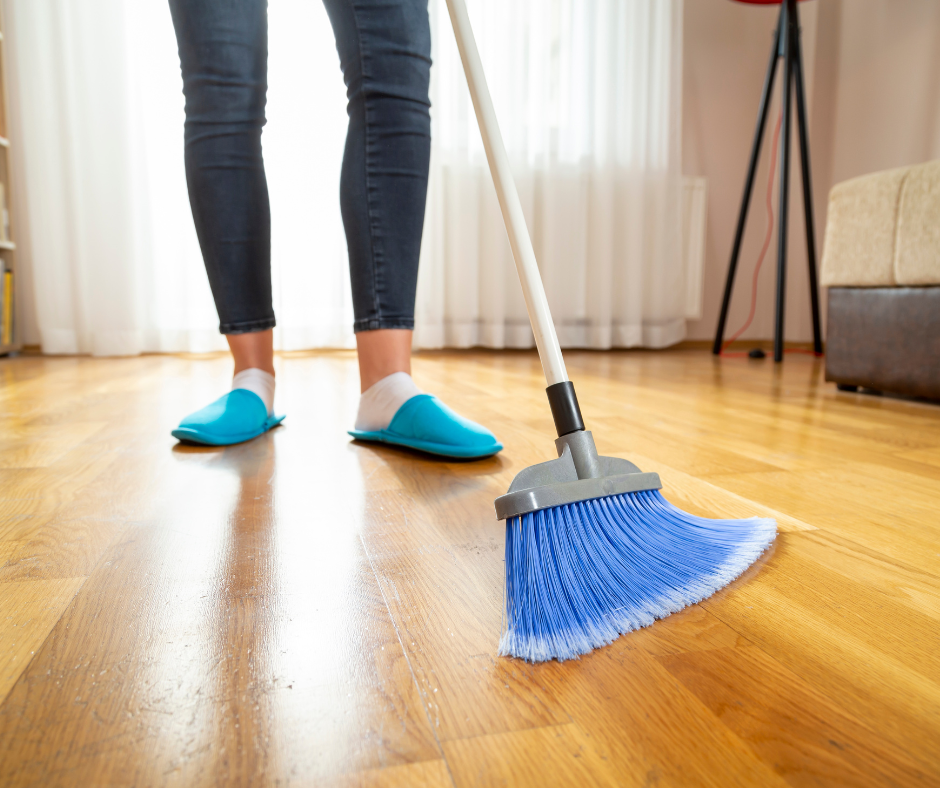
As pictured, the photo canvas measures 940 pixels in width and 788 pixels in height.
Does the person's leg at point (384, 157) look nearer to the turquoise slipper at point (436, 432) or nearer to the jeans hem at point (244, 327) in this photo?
the turquoise slipper at point (436, 432)

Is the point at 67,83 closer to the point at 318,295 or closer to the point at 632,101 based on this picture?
the point at 318,295

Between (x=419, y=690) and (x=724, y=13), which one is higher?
(x=724, y=13)

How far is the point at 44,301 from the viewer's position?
232 cm

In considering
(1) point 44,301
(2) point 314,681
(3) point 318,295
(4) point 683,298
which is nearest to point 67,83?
(1) point 44,301

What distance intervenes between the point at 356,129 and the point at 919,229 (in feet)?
3.53

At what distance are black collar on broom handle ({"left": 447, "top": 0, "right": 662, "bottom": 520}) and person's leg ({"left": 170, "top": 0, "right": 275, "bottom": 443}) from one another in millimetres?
386

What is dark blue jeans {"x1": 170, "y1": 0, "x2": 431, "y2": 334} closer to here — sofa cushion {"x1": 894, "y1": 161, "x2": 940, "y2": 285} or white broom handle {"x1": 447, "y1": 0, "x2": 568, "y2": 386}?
white broom handle {"x1": 447, "y1": 0, "x2": 568, "y2": 386}

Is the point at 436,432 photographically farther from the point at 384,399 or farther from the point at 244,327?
the point at 244,327

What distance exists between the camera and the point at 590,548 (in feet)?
1.47

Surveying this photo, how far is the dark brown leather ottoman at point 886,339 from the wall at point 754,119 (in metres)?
1.47

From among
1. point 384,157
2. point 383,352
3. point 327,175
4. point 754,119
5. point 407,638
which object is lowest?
point 407,638

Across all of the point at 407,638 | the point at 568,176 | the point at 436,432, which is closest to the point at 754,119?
the point at 568,176

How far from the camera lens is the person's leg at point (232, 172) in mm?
884

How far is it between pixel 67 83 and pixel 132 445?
1911mm
